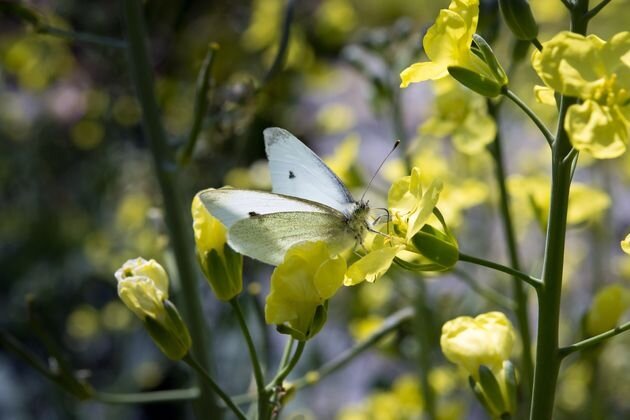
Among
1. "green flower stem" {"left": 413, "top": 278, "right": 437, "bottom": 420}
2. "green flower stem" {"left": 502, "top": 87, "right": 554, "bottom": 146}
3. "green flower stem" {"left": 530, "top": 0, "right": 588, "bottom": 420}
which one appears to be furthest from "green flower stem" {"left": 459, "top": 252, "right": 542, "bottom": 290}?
"green flower stem" {"left": 413, "top": 278, "right": 437, "bottom": 420}

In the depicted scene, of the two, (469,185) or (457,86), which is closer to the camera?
(457,86)

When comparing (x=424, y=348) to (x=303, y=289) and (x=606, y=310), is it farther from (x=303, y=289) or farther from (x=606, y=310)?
(x=303, y=289)

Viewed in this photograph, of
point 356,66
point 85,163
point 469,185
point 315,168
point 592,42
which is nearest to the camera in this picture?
point 592,42

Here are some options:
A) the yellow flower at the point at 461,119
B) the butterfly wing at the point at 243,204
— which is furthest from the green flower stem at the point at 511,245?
the butterfly wing at the point at 243,204

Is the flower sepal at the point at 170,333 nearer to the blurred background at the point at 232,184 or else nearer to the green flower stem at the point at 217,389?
the green flower stem at the point at 217,389

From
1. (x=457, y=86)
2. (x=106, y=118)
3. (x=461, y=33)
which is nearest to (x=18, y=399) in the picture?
(x=106, y=118)

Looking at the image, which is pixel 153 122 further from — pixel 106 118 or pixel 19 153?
pixel 19 153

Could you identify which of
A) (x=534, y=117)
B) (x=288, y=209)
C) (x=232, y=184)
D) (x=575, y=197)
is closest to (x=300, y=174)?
(x=288, y=209)

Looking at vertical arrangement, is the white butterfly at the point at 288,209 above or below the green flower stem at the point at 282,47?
below
